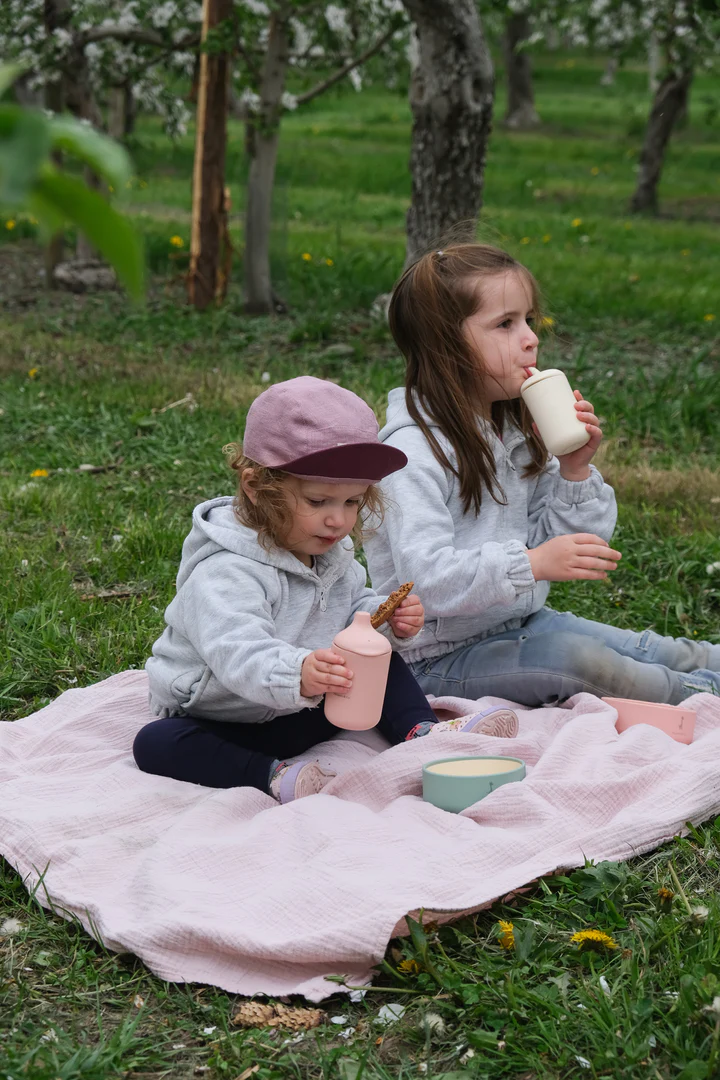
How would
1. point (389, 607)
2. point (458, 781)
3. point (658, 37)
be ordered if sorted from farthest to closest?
point (658, 37) → point (389, 607) → point (458, 781)

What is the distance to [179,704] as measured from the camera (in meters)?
2.50

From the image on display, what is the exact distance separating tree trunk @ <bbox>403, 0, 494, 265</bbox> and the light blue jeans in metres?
3.06

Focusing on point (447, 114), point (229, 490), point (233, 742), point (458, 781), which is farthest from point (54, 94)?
point (458, 781)

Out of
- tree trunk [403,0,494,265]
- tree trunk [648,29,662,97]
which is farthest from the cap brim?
tree trunk [648,29,662,97]

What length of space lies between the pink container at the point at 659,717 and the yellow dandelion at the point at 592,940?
89cm

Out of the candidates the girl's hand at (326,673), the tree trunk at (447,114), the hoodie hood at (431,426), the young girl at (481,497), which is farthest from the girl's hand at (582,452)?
the tree trunk at (447,114)

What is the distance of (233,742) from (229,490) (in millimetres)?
1894

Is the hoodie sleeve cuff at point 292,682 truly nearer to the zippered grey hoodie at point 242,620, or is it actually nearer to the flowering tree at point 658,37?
the zippered grey hoodie at point 242,620

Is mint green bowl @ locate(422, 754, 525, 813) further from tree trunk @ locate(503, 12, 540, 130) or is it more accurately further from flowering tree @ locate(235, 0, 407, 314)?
tree trunk @ locate(503, 12, 540, 130)

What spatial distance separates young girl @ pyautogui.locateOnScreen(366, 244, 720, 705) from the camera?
9.20ft

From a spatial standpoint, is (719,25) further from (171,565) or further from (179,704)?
(179,704)

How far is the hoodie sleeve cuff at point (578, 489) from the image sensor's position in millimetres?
3021

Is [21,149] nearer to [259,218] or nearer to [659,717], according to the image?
[659,717]

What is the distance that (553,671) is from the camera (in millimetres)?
2850
